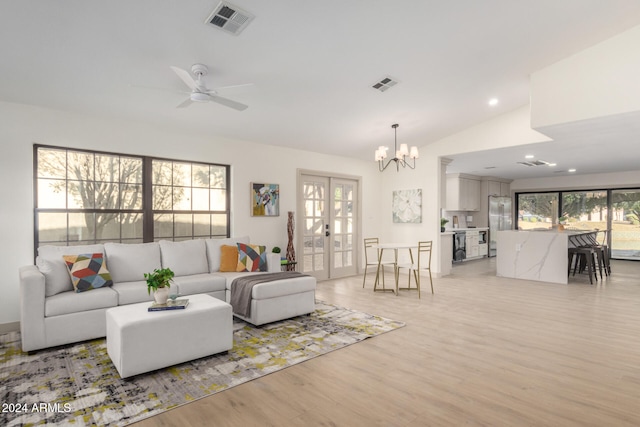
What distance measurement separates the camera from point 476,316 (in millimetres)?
4348

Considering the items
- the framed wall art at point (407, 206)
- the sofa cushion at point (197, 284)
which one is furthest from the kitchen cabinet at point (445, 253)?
the sofa cushion at point (197, 284)

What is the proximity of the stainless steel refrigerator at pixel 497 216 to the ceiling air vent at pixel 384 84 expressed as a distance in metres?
7.27

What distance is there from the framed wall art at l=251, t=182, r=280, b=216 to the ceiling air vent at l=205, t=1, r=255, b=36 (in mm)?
2970

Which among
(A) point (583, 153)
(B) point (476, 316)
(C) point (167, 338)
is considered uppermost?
(A) point (583, 153)

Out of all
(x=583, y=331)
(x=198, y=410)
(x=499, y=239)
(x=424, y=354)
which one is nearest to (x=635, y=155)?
(x=499, y=239)

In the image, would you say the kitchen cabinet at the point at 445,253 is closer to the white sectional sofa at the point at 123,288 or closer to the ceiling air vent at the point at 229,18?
the white sectional sofa at the point at 123,288

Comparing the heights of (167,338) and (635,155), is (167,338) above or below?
below

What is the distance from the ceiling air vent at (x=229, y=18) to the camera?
2747 millimetres

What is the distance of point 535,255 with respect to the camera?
678 centimetres

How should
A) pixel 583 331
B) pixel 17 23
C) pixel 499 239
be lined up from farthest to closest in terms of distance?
pixel 499 239
pixel 583 331
pixel 17 23

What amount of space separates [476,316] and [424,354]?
61.7 inches

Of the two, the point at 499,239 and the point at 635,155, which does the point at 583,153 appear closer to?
the point at 635,155

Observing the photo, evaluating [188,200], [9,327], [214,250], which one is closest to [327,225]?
[214,250]

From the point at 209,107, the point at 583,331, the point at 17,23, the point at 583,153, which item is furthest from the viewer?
the point at 583,153
